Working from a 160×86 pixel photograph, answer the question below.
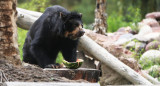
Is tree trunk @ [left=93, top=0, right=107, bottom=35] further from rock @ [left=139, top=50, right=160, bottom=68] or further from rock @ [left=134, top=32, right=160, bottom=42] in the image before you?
rock @ [left=134, top=32, right=160, bottom=42]

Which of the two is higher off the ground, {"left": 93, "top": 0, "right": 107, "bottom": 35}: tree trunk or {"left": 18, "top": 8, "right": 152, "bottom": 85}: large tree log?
{"left": 93, "top": 0, "right": 107, "bottom": 35}: tree trunk

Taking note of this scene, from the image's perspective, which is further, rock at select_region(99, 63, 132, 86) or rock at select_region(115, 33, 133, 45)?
rock at select_region(115, 33, 133, 45)

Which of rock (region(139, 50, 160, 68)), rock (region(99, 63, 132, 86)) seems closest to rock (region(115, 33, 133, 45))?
rock (region(139, 50, 160, 68))

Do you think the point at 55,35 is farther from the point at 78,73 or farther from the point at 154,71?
the point at 154,71

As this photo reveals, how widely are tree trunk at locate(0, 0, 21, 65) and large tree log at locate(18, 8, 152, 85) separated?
7.51ft

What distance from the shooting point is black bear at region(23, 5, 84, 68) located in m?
4.90

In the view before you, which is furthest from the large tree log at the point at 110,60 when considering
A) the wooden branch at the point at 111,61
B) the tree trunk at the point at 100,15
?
the tree trunk at the point at 100,15

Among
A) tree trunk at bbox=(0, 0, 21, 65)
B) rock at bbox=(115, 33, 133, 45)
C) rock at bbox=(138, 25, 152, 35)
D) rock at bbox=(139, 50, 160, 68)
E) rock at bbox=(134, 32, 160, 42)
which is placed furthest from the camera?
rock at bbox=(138, 25, 152, 35)

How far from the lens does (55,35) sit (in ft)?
16.8

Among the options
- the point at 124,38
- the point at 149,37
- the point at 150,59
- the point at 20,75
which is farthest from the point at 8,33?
the point at 124,38

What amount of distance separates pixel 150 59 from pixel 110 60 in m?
2.51

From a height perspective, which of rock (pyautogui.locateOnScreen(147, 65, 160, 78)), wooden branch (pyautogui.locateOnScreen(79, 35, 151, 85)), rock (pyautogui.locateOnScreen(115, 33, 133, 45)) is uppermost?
wooden branch (pyautogui.locateOnScreen(79, 35, 151, 85))

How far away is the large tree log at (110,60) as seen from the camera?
5469mm

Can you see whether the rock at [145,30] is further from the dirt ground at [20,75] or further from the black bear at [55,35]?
the dirt ground at [20,75]
